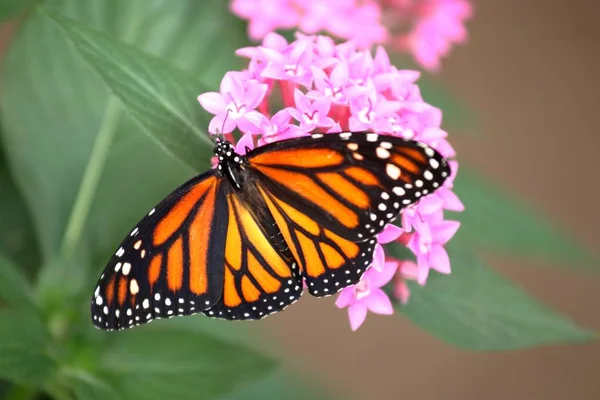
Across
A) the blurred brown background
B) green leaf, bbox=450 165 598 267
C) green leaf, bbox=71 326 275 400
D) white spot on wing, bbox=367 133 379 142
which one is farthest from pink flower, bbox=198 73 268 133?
the blurred brown background

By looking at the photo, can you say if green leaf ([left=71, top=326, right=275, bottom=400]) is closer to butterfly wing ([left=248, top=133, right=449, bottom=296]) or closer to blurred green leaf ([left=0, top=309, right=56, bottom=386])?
blurred green leaf ([left=0, top=309, right=56, bottom=386])

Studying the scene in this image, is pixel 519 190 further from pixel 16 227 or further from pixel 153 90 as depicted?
pixel 153 90

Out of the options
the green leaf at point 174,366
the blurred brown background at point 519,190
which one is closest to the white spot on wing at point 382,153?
the green leaf at point 174,366

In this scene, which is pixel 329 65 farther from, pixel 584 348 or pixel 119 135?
pixel 584 348

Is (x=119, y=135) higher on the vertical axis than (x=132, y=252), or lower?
higher

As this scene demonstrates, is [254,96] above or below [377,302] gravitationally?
above

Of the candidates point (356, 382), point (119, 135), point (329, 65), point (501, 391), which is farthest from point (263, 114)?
point (501, 391)

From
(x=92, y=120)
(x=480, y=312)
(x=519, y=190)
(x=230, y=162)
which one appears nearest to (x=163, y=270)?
(x=230, y=162)
